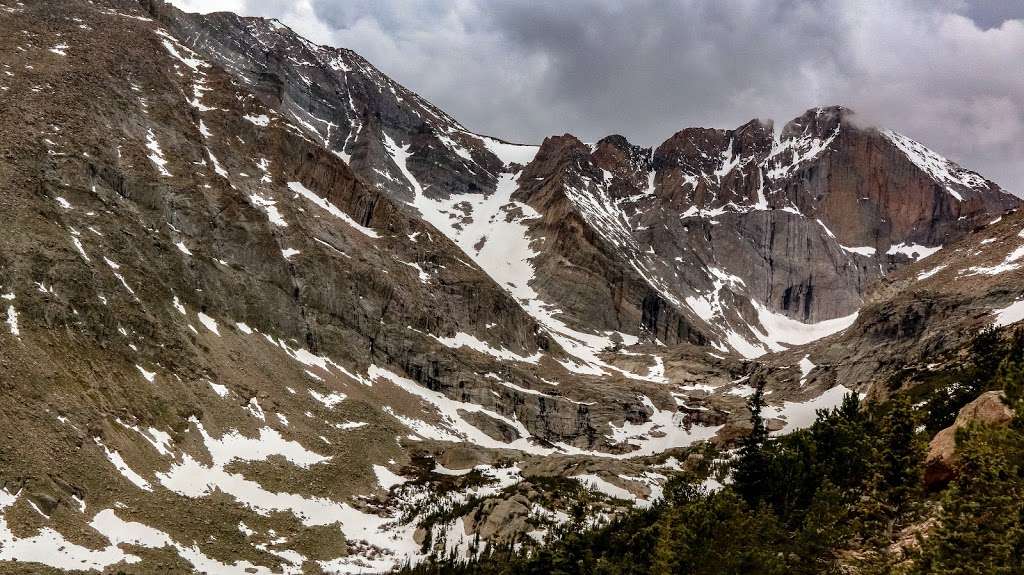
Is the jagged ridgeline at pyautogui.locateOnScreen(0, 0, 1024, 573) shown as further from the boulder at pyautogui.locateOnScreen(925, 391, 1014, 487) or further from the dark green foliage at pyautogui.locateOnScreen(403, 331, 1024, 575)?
the dark green foliage at pyautogui.locateOnScreen(403, 331, 1024, 575)

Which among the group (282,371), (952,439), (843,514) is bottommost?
(843,514)

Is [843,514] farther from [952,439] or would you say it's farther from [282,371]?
[282,371]

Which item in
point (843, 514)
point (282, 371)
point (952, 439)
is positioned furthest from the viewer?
Result: point (282, 371)

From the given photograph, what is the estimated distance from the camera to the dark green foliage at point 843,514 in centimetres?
2156

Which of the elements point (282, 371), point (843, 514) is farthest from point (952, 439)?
point (282, 371)

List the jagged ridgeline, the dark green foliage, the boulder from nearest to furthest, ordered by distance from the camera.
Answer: the dark green foliage < the boulder < the jagged ridgeline

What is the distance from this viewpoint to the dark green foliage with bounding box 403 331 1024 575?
21.6m

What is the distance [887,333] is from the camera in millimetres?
149750

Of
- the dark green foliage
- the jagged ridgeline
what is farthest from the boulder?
the dark green foliage

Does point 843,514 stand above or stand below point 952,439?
below

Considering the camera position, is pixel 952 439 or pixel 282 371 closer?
pixel 952 439

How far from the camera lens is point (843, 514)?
33.2 m

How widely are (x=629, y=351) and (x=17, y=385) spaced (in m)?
153

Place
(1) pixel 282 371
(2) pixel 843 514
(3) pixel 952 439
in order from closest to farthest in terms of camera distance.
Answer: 1. (3) pixel 952 439
2. (2) pixel 843 514
3. (1) pixel 282 371
